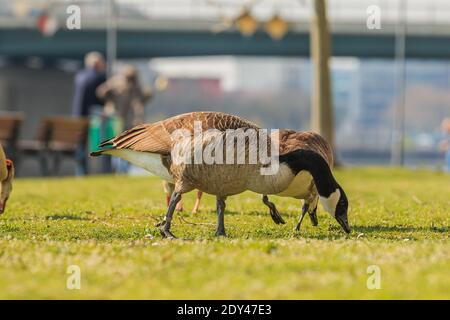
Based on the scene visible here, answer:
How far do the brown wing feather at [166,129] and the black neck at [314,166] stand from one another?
1.95ft

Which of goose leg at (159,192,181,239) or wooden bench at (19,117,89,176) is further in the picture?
wooden bench at (19,117,89,176)

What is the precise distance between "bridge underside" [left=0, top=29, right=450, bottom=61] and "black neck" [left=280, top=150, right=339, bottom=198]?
60386 mm

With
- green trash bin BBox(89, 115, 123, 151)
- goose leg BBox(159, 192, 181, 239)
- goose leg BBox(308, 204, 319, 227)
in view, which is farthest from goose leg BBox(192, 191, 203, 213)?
green trash bin BBox(89, 115, 123, 151)

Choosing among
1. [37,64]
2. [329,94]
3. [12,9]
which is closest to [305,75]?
[37,64]

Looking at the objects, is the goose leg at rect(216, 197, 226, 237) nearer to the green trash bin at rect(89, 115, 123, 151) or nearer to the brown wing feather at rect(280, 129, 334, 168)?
the brown wing feather at rect(280, 129, 334, 168)

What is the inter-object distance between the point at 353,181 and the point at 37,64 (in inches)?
2868

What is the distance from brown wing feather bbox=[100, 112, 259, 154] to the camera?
11.5 metres

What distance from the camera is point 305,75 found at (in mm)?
171375

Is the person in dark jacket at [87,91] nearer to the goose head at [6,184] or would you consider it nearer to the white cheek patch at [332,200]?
the goose head at [6,184]

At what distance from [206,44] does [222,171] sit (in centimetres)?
6470

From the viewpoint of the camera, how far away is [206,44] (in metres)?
75.4
